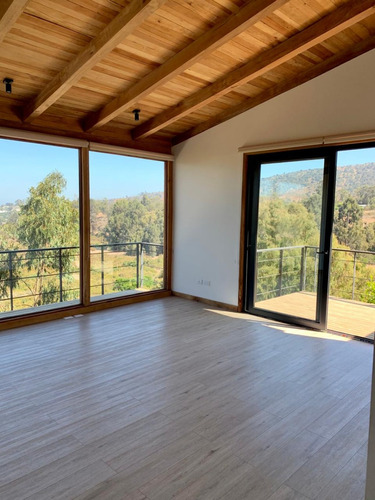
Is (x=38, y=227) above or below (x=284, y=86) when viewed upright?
below

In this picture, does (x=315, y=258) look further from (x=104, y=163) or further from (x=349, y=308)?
(x=104, y=163)

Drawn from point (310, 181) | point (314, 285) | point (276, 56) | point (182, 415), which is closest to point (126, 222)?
point (310, 181)

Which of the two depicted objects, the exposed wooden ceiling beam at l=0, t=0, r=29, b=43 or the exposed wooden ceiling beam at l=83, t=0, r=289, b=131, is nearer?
the exposed wooden ceiling beam at l=0, t=0, r=29, b=43

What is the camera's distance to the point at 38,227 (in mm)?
4359

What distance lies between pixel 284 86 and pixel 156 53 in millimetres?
1705

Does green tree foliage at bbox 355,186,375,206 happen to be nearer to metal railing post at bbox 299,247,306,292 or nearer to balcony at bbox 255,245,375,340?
balcony at bbox 255,245,375,340

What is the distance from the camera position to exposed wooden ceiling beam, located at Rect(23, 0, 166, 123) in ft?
8.06

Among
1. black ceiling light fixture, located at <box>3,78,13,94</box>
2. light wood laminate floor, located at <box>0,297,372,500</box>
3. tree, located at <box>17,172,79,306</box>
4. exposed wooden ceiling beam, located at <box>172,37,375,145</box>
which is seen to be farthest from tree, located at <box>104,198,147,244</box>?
black ceiling light fixture, located at <box>3,78,13,94</box>

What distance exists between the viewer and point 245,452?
2031 millimetres

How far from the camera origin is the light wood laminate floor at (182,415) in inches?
70.9

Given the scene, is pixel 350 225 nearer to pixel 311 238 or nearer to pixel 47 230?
pixel 311 238

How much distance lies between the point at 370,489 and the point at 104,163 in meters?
4.51

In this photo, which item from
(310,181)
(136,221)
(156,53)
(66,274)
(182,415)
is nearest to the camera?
(182,415)

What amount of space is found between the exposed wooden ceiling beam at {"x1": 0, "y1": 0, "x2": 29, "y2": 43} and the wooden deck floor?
3.77 m
